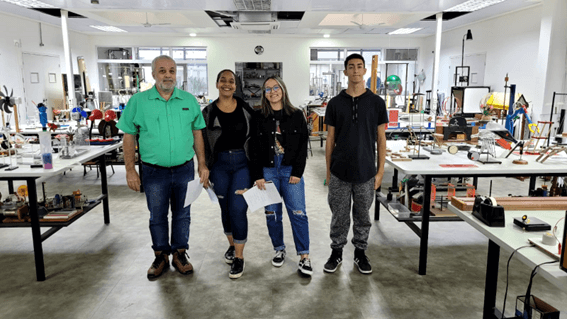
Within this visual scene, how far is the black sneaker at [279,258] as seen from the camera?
3.11 meters

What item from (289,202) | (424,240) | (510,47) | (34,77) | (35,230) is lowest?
(424,240)

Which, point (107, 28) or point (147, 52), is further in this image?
point (147, 52)

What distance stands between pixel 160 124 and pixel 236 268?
1.18 meters

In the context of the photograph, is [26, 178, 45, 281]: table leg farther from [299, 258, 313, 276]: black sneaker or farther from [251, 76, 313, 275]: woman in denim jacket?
[299, 258, 313, 276]: black sneaker

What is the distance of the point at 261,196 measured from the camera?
9.00 feet

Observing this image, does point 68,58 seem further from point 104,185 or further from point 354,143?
point 354,143

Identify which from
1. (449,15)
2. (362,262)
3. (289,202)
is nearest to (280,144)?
(289,202)

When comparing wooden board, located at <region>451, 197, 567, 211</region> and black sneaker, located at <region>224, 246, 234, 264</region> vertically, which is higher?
wooden board, located at <region>451, 197, 567, 211</region>

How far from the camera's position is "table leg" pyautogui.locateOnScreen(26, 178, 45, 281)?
2.84 metres

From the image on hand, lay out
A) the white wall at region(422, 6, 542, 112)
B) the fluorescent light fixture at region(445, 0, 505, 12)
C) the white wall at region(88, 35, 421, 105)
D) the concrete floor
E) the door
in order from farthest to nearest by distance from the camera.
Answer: the white wall at region(88, 35, 421, 105) < the door < the white wall at region(422, 6, 542, 112) < the fluorescent light fixture at region(445, 0, 505, 12) < the concrete floor

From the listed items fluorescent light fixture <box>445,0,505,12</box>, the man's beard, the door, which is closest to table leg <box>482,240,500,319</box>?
the man's beard

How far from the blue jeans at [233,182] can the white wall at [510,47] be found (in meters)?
6.57

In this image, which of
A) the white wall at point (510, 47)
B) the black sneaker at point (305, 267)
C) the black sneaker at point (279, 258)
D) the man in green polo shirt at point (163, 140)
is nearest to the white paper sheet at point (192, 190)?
the man in green polo shirt at point (163, 140)

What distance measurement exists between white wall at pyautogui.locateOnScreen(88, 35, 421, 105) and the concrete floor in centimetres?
958
